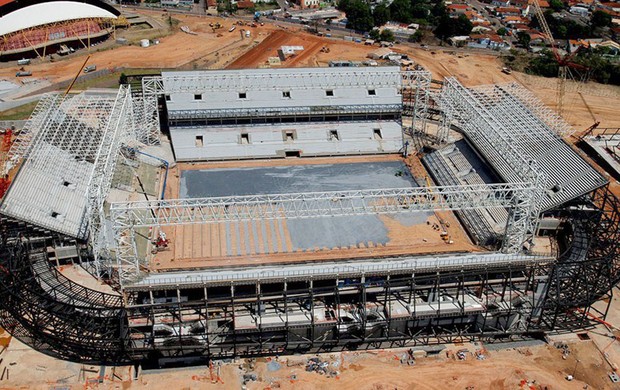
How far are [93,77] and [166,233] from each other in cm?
5904

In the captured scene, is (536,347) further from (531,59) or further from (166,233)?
(531,59)

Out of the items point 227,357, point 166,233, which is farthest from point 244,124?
point 227,357

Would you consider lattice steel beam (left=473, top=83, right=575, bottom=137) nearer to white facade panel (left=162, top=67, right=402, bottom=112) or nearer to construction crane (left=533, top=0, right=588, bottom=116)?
construction crane (left=533, top=0, right=588, bottom=116)

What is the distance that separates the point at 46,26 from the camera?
131 meters

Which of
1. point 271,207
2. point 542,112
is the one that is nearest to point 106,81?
point 271,207

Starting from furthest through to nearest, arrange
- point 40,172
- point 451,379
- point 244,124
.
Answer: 1. point 244,124
2. point 40,172
3. point 451,379

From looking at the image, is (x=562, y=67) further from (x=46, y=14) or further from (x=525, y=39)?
(x=46, y=14)

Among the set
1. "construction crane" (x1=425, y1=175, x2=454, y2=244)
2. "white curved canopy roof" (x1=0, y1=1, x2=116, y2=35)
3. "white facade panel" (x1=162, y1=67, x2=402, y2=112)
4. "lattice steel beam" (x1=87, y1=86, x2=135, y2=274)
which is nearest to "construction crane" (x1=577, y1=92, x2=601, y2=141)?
"white facade panel" (x1=162, y1=67, x2=402, y2=112)

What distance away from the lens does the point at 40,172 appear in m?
67.2

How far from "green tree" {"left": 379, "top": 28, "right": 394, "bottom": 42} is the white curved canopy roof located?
228 ft

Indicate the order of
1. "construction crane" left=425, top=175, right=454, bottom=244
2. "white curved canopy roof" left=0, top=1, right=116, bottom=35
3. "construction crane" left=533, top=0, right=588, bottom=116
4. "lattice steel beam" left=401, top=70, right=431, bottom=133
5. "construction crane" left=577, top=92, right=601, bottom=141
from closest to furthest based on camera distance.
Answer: "construction crane" left=425, top=175, right=454, bottom=244 → "lattice steel beam" left=401, top=70, right=431, bottom=133 → "construction crane" left=577, top=92, right=601, bottom=141 → "construction crane" left=533, top=0, right=588, bottom=116 → "white curved canopy roof" left=0, top=1, right=116, bottom=35

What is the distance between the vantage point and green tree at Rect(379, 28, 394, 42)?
14375cm

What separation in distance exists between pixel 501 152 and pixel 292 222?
27840 millimetres

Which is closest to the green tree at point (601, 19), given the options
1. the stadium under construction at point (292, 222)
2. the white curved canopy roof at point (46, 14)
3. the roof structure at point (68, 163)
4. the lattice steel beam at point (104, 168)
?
the stadium under construction at point (292, 222)
